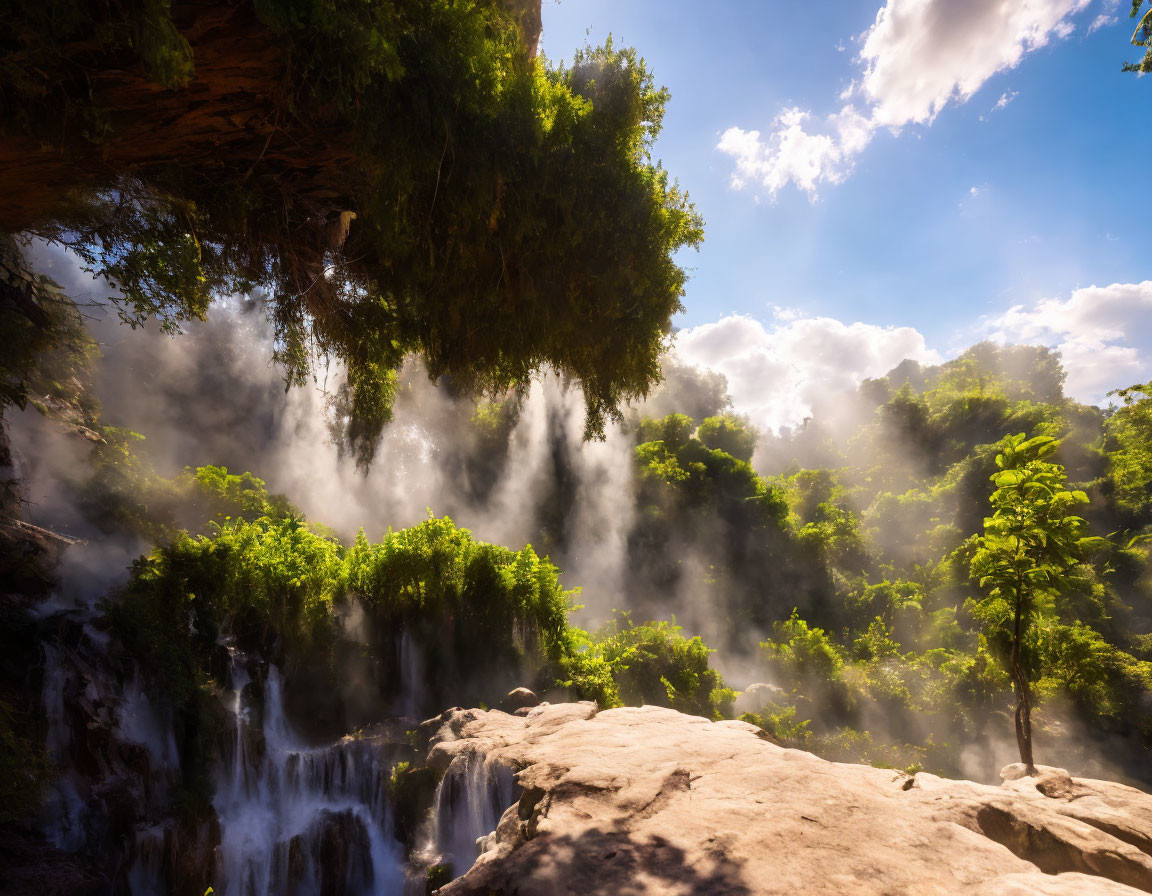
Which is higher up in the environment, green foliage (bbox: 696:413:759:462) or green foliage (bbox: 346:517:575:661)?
green foliage (bbox: 696:413:759:462)

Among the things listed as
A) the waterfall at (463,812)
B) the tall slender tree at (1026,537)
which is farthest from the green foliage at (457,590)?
the tall slender tree at (1026,537)

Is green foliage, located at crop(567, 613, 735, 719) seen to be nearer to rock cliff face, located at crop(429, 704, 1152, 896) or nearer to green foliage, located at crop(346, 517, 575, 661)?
green foliage, located at crop(346, 517, 575, 661)

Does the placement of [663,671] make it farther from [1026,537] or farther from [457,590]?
[1026,537]

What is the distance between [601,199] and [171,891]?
11.4m

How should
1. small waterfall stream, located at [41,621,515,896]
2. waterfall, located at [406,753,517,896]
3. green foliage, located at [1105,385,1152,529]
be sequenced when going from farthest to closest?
green foliage, located at [1105,385,1152,529] < small waterfall stream, located at [41,621,515,896] < waterfall, located at [406,753,517,896]

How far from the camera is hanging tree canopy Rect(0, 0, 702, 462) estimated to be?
127 inches

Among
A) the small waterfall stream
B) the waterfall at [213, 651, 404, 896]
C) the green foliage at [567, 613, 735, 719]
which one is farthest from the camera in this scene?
the green foliage at [567, 613, 735, 719]

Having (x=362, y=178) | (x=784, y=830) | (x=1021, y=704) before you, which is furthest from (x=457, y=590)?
(x=1021, y=704)

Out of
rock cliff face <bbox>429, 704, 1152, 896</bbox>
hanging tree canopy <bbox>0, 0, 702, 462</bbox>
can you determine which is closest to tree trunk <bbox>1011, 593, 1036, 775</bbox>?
rock cliff face <bbox>429, 704, 1152, 896</bbox>

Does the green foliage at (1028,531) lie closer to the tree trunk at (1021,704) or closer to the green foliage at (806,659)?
the tree trunk at (1021,704)

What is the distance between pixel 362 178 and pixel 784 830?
19.8ft

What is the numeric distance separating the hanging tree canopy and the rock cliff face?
3733 mm

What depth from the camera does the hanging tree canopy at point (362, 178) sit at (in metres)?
3.22

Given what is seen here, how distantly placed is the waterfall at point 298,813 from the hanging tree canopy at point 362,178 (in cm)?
793
